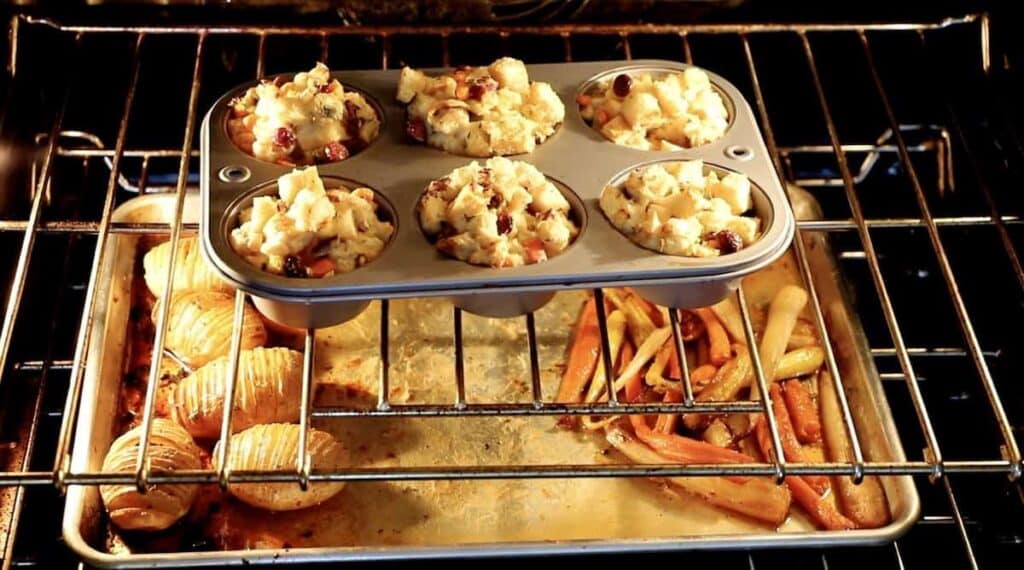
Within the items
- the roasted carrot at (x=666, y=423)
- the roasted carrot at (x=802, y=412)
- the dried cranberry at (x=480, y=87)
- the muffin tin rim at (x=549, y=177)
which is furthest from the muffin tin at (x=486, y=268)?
the roasted carrot at (x=802, y=412)

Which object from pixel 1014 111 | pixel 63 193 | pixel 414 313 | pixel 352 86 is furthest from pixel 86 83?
pixel 1014 111

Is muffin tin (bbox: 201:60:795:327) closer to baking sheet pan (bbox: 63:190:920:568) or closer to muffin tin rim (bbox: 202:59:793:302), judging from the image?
muffin tin rim (bbox: 202:59:793:302)

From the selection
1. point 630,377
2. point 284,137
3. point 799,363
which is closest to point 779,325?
point 799,363

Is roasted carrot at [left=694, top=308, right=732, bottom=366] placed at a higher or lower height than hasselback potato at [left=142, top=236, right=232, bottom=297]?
lower

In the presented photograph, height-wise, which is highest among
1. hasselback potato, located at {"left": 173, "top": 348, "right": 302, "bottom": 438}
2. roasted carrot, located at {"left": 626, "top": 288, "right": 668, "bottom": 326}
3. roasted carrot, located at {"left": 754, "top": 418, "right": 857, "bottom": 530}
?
roasted carrot, located at {"left": 626, "top": 288, "right": 668, "bottom": 326}

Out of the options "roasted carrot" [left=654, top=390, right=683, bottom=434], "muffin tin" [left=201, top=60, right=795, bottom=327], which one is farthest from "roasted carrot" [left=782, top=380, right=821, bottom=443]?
"muffin tin" [left=201, top=60, right=795, bottom=327]

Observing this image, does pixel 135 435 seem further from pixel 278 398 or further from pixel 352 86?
pixel 352 86

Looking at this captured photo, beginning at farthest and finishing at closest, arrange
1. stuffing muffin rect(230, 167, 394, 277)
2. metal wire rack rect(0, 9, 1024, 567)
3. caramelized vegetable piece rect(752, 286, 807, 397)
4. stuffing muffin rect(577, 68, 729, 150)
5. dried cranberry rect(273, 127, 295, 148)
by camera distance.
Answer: caramelized vegetable piece rect(752, 286, 807, 397)
stuffing muffin rect(577, 68, 729, 150)
dried cranberry rect(273, 127, 295, 148)
stuffing muffin rect(230, 167, 394, 277)
metal wire rack rect(0, 9, 1024, 567)
